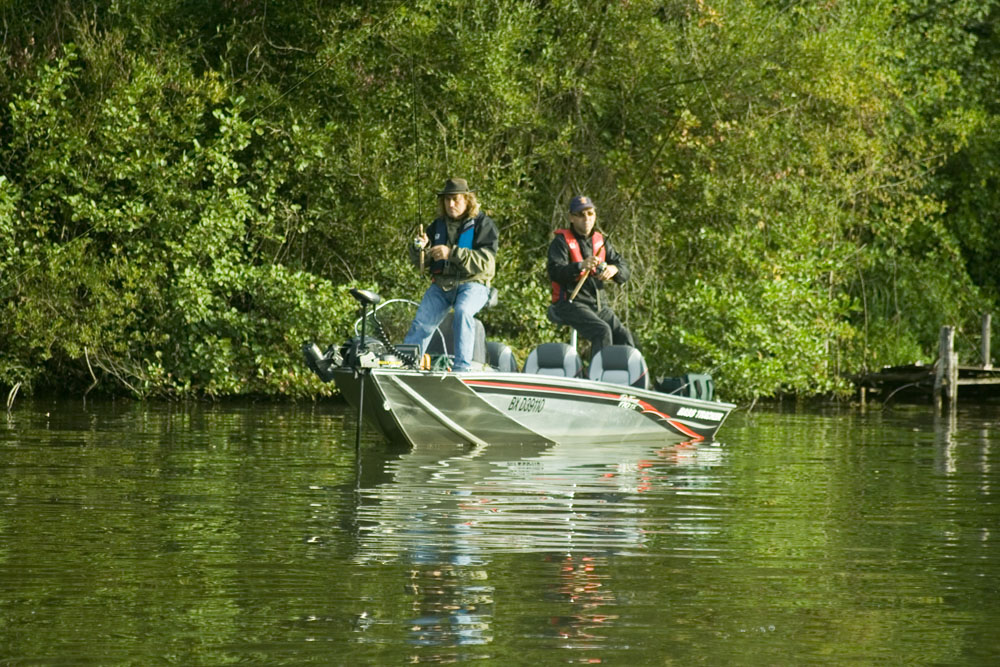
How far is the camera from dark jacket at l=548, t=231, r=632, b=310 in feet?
52.5

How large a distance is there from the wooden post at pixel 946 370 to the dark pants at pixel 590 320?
10.6 metres

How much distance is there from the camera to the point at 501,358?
16562 mm

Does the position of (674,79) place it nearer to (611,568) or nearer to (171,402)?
(171,402)

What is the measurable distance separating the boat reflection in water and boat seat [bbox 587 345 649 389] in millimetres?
807

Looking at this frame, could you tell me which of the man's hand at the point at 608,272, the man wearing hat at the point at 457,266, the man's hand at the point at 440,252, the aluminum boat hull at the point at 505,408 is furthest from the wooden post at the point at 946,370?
the man's hand at the point at 440,252

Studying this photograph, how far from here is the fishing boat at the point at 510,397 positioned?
14211mm

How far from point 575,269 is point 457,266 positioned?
178 cm

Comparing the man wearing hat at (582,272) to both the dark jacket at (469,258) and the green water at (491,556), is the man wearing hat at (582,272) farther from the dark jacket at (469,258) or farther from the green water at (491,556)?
the green water at (491,556)

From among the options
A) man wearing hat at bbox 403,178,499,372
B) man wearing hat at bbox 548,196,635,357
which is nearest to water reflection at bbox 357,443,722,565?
man wearing hat at bbox 403,178,499,372

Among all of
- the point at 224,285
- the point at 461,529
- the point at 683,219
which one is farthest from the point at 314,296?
the point at 461,529

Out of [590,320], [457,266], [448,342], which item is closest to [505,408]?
Answer: [448,342]

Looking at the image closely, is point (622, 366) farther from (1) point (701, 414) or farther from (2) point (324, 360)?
(2) point (324, 360)

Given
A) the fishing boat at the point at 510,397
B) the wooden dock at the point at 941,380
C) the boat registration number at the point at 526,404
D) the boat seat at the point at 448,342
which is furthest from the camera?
the wooden dock at the point at 941,380

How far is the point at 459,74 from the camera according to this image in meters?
24.2
